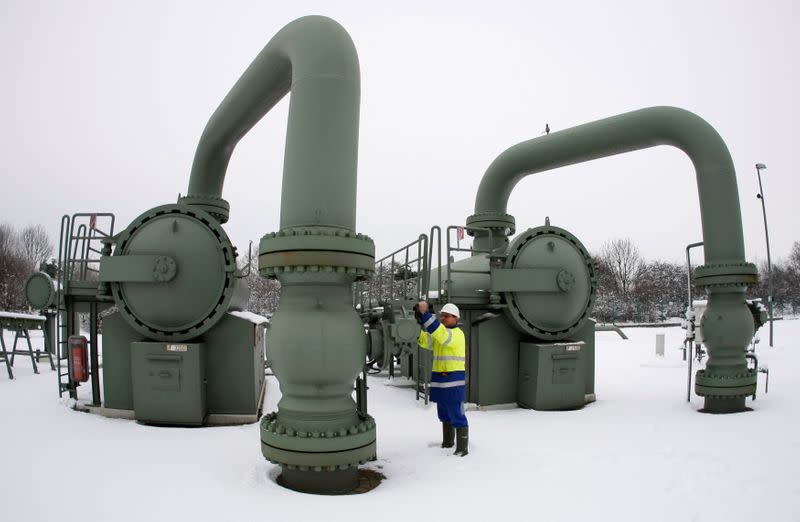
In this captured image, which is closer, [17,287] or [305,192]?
[305,192]

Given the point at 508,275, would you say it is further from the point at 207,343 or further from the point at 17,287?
the point at 17,287

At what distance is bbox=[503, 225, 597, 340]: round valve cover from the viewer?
913cm

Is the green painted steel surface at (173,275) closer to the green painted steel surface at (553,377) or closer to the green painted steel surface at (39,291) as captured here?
the green painted steel surface at (39,291)

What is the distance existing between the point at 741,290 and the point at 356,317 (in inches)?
283

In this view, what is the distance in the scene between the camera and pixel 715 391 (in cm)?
853

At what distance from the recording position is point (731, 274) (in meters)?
8.82

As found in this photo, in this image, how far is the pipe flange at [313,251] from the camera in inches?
182

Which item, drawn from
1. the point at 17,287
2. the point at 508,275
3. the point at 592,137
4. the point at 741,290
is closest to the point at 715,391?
the point at 741,290

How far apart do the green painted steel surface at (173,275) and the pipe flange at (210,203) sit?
245cm

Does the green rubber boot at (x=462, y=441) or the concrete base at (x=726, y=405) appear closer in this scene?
the green rubber boot at (x=462, y=441)

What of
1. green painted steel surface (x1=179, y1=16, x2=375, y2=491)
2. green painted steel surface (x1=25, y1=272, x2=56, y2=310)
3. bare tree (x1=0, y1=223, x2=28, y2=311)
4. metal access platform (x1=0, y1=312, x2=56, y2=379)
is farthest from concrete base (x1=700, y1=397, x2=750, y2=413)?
bare tree (x1=0, y1=223, x2=28, y2=311)

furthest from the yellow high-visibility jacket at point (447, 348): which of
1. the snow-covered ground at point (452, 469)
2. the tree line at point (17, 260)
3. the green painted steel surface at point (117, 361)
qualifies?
the tree line at point (17, 260)

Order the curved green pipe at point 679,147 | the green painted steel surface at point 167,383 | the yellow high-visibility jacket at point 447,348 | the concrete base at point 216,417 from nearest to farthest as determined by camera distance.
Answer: the yellow high-visibility jacket at point 447,348, the green painted steel surface at point 167,383, the concrete base at point 216,417, the curved green pipe at point 679,147

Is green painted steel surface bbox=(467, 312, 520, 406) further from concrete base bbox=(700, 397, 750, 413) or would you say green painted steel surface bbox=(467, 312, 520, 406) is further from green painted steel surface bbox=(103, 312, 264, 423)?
green painted steel surface bbox=(103, 312, 264, 423)
